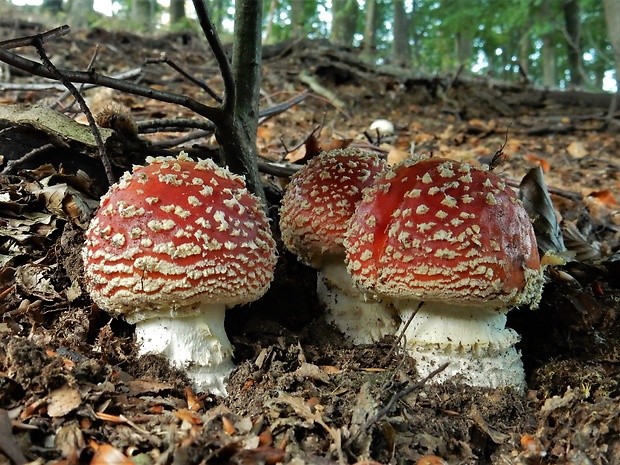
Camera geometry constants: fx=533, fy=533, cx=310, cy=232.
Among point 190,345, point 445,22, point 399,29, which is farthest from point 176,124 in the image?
point 399,29

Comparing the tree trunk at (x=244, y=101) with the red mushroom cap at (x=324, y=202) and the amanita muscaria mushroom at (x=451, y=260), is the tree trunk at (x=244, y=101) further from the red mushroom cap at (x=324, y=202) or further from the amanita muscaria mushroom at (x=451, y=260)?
the amanita muscaria mushroom at (x=451, y=260)

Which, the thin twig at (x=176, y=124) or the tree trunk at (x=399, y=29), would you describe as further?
the tree trunk at (x=399, y=29)

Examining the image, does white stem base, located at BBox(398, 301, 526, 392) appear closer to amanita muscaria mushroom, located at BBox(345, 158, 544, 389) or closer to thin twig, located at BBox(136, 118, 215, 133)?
amanita muscaria mushroom, located at BBox(345, 158, 544, 389)

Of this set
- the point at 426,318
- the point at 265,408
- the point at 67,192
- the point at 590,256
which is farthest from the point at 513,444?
the point at 67,192

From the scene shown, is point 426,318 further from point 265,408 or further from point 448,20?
point 448,20

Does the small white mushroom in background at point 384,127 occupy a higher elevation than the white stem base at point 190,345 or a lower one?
higher

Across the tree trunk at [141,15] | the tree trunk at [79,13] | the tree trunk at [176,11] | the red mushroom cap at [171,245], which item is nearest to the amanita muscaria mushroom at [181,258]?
the red mushroom cap at [171,245]

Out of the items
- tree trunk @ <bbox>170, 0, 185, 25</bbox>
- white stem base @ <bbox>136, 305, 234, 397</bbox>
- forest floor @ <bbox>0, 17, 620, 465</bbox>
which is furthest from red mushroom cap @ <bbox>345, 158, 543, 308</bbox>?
tree trunk @ <bbox>170, 0, 185, 25</bbox>
